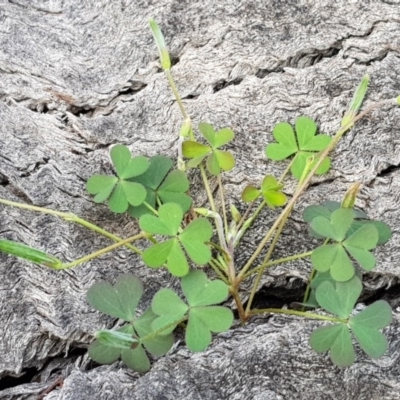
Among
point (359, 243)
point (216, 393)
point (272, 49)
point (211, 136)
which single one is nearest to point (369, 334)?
point (359, 243)

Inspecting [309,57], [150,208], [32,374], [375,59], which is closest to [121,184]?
[150,208]

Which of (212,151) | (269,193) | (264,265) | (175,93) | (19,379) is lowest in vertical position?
(19,379)

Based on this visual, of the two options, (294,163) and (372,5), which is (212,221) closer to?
(294,163)

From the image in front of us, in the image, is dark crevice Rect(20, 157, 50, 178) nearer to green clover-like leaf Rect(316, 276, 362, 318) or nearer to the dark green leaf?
the dark green leaf

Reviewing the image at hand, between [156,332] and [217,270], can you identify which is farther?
[217,270]

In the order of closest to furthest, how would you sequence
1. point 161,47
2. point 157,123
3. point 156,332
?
point 156,332, point 161,47, point 157,123

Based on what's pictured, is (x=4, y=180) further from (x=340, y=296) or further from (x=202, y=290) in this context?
(x=340, y=296)

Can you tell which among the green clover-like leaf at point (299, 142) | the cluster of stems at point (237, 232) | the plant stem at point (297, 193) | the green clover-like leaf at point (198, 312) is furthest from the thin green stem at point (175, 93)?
the green clover-like leaf at point (198, 312)
